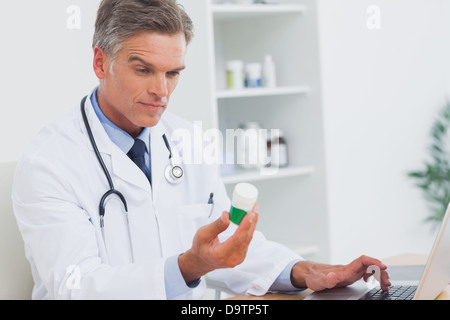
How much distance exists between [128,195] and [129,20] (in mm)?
302

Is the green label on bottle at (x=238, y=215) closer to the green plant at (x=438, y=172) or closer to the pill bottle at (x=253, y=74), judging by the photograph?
the pill bottle at (x=253, y=74)

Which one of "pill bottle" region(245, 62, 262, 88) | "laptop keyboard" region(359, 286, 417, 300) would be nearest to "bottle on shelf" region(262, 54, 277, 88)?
"pill bottle" region(245, 62, 262, 88)

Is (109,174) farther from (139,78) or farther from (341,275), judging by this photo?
(341,275)

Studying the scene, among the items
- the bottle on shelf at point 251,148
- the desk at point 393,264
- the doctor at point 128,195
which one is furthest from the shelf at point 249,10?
the desk at point 393,264

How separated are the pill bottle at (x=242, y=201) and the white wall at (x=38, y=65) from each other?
0.49 m

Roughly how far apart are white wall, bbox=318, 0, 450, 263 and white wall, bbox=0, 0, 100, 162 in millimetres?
903

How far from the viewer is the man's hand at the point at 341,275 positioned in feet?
3.41

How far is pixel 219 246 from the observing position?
859 millimetres

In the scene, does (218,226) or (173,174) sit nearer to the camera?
(218,226)

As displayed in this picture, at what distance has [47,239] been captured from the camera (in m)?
0.97

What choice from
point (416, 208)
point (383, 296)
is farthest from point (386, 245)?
point (383, 296)

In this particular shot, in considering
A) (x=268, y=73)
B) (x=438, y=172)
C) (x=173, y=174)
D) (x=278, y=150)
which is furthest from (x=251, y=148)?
(x=438, y=172)
